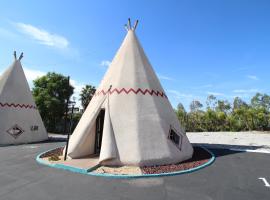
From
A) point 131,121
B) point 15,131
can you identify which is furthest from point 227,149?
point 15,131

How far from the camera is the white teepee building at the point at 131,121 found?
9.55 metres

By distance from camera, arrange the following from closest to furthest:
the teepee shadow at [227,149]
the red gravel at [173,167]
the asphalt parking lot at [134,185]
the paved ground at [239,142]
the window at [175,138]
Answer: the asphalt parking lot at [134,185]
the red gravel at [173,167]
the window at [175,138]
the teepee shadow at [227,149]
the paved ground at [239,142]

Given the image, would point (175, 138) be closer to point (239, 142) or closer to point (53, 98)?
point (239, 142)

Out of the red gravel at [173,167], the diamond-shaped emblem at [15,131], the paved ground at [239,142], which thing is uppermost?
the diamond-shaped emblem at [15,131]

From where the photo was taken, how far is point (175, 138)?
35.9ft

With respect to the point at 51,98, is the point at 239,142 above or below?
below

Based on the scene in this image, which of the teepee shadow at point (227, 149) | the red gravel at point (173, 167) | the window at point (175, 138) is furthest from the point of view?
the teepee shadow at point (227, 149)

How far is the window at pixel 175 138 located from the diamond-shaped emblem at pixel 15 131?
15073 millimetres

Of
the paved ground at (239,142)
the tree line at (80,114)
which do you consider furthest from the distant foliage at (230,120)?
the paved ground at (239,142)

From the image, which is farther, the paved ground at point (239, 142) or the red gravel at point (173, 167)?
the paved ground at point (239, 142)

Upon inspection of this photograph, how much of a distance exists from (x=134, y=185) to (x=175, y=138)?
4.47 meters

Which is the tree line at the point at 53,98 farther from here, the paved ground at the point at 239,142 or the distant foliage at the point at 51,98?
the paved ground at the point at 239,142

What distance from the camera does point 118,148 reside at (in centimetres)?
965

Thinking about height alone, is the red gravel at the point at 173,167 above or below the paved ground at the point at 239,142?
below
